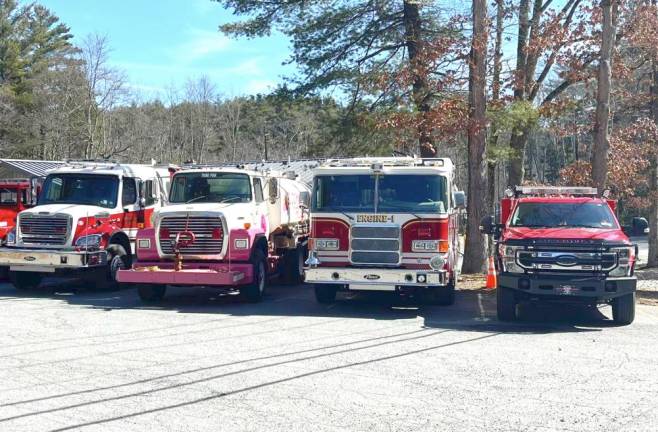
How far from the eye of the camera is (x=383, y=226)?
42.6 ft

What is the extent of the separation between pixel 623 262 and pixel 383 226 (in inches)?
158

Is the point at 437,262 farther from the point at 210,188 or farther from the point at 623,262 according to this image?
the point at 210,188

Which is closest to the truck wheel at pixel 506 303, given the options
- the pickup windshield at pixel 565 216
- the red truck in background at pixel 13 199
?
the pickup windshield at pixel 565 216

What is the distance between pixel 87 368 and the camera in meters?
8.48

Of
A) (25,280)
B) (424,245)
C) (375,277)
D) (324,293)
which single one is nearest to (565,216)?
(424,245)

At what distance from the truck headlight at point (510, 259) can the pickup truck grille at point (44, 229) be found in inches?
357

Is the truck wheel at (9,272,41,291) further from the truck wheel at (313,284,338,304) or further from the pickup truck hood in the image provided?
the pickup truck hood

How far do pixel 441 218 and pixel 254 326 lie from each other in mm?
3850

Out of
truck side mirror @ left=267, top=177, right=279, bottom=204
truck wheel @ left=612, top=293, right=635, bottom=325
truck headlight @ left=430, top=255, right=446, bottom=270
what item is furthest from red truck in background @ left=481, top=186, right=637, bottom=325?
truck side mirror @ left=267, top=177, right=279, bottom=204

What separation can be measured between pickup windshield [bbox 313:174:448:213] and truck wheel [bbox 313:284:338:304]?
1620mm

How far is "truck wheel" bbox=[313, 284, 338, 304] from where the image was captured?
1408 cm

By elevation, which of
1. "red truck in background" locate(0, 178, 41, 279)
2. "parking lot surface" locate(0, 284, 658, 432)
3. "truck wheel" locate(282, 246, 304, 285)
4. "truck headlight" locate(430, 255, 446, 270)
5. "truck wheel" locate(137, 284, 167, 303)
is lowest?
"parking lot surface" locate(0, 284, 658, 432)

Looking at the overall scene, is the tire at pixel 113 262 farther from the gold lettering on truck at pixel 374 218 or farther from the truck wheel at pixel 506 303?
the truck wheel at pixel 506 303

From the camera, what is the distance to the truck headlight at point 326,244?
Result: 13.2 meters
